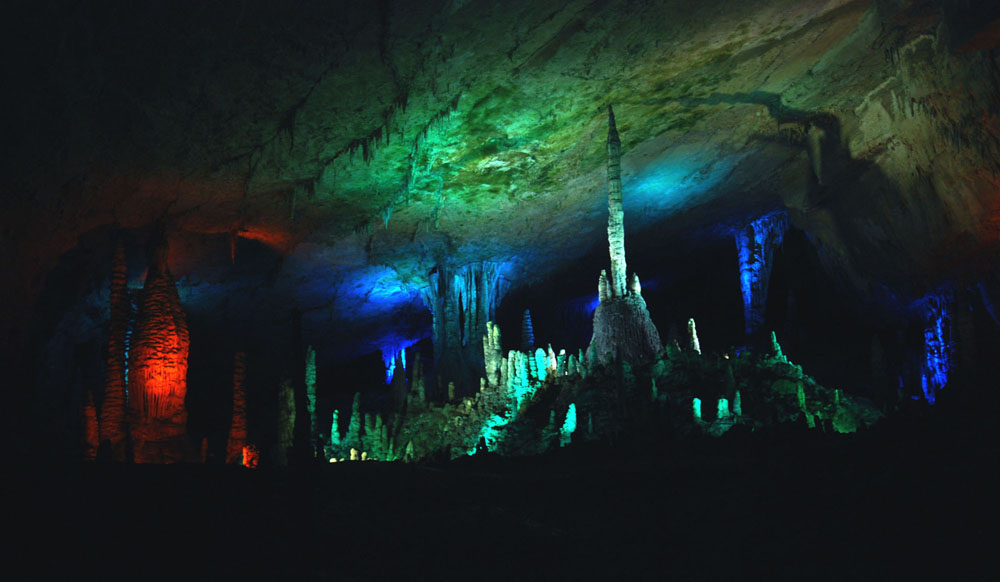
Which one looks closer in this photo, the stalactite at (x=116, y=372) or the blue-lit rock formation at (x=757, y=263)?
the stalactite at (x=116, y=372)

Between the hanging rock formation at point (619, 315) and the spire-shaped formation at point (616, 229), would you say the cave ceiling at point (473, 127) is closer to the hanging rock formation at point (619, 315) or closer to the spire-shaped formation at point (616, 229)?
the spire-shaped formation at point (616, 229)

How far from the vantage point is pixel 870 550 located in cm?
631

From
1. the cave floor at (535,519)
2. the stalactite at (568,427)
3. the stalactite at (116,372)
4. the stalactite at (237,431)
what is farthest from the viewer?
the stalactite at (237,431)

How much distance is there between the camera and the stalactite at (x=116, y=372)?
12289mm

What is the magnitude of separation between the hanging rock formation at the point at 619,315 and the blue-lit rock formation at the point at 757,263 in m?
7.82

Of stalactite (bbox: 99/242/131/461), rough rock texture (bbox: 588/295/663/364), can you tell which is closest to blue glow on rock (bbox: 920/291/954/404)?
rough rock texture (bbox: 588/295/663/364)

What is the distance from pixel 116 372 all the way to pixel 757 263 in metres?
18.3

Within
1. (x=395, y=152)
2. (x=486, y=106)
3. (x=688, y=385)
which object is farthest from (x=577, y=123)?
(x=688, y=385)

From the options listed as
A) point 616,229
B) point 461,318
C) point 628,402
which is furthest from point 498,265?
point 628,402

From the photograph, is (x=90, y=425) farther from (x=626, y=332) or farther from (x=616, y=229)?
(x=616, y=229)

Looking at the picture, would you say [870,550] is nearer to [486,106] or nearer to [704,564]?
[704,564]

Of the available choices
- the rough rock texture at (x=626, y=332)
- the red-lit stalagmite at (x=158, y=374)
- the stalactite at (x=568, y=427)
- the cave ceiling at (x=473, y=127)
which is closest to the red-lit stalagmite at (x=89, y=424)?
the red-lit stalagmite at (x=158, y=374)

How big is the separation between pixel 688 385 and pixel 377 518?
8.59m

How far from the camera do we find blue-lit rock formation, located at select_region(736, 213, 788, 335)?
22906 mm
